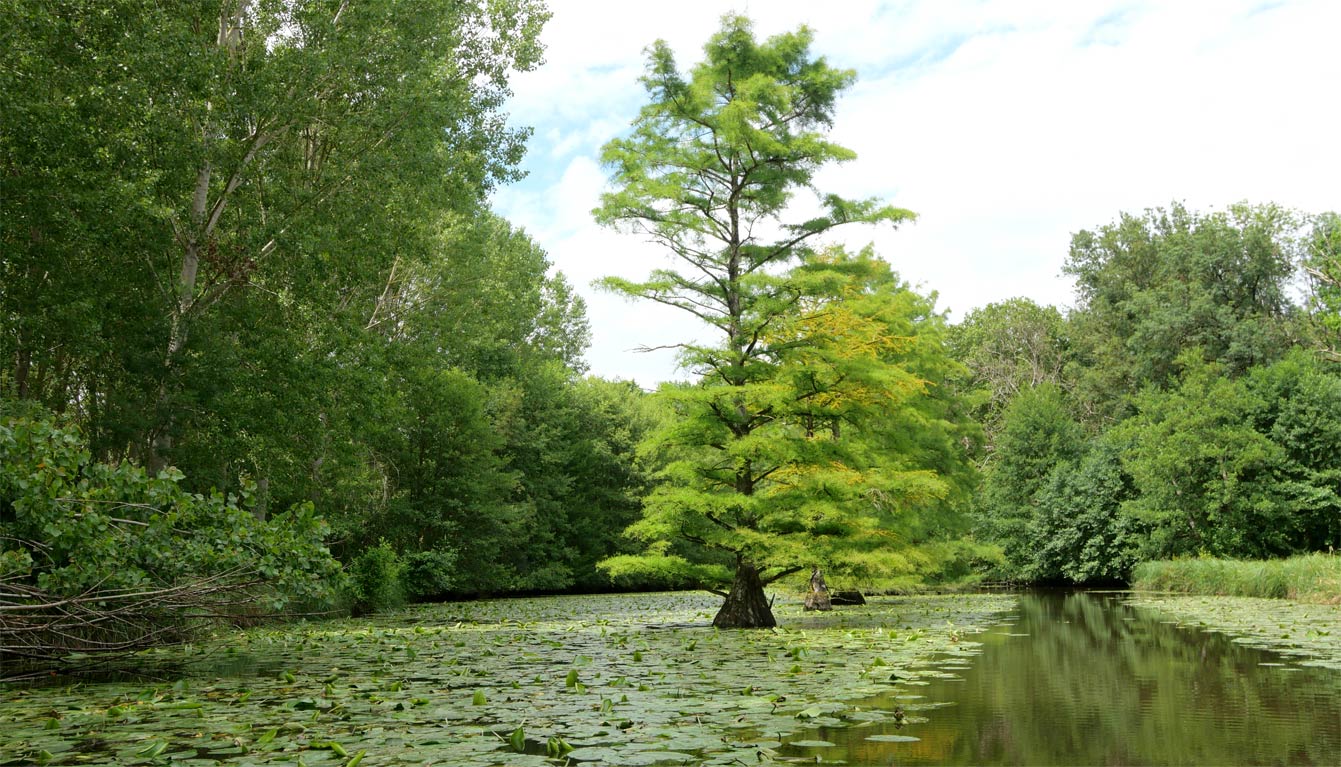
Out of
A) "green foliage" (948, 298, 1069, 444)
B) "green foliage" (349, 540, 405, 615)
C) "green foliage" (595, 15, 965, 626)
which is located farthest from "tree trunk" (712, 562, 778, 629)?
"green foliage" (948, 298, 1069, 444)

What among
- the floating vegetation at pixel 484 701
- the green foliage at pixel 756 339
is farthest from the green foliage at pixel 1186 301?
the floating vegetation at pixel 484 701

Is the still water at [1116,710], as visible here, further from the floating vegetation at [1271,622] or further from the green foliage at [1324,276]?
the green foliage at [1324,276]

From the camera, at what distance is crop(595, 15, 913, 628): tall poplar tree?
15.3m

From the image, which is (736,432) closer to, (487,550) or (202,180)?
(202,180)

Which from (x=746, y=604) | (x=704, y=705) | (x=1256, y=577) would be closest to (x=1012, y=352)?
(x=1256, y=577)

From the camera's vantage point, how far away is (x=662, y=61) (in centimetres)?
1658

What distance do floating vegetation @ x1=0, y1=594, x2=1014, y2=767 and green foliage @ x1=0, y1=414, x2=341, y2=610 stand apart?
39.9 inches

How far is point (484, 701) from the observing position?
7051 millimetres

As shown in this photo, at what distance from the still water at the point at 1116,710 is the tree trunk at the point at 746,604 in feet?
16.3

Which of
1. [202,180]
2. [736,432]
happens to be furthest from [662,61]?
[202,180]

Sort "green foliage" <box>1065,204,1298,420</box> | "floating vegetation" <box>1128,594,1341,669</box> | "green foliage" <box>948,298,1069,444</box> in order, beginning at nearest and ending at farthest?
"floating vegetation" <box>1128,594,1341,669</box> < "green foliage" <box>1065,204,1298,420</box> < "green foliage" <box>948,298,1069,444</box>

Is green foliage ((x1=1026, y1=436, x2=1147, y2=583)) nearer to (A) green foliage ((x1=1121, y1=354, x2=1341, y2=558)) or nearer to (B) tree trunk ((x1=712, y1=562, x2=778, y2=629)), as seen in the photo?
(A) green foliage ((x1=1121, y1=354, x2=1341, y2=558))

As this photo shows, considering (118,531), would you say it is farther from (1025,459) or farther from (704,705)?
(1025,459)

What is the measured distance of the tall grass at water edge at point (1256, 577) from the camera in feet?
65.7
